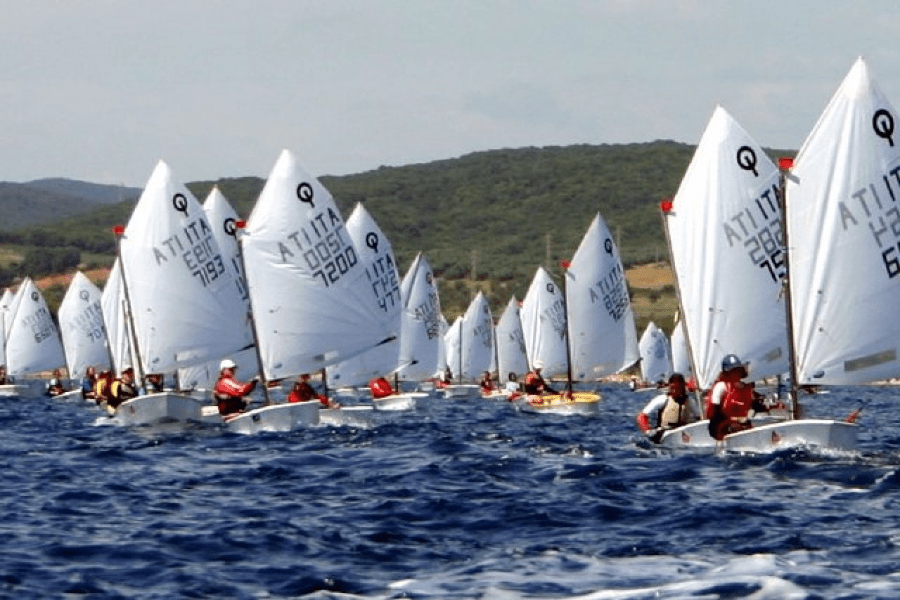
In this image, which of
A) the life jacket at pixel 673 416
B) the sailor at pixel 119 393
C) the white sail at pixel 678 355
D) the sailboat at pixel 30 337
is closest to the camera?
the life jacket at pixel 673 416

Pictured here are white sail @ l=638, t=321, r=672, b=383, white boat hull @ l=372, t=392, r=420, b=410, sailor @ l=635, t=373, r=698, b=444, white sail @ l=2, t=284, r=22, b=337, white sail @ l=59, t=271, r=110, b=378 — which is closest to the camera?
sailor @ l=635, t=373, r=698, b=444

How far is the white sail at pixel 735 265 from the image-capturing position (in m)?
31.6

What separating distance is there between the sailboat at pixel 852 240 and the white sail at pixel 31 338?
A: 2274 inches

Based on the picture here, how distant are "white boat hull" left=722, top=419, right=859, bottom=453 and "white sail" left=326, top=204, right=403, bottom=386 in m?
14.9

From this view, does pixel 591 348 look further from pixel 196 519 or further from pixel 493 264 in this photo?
pixel 493 264

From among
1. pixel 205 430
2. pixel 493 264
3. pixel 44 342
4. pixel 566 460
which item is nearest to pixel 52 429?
pixel 205 430

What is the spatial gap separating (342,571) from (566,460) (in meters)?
→ 12.0

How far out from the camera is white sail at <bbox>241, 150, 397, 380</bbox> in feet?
127

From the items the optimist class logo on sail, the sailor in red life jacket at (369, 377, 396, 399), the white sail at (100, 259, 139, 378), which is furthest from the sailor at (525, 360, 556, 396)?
the white sail at (100, 259, 139, 378)

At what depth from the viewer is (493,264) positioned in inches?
6860

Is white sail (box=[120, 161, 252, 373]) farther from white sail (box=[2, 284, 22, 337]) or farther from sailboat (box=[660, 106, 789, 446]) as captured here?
white sail (box=[2, 284, 22, 337])

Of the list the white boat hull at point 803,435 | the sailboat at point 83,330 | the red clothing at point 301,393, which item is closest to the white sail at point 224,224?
the red clothing at point 301,393

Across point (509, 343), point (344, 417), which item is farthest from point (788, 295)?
point (509, 343)

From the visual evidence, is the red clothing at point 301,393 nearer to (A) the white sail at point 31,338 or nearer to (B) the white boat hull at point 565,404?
(B) the white boat hull at point 565,404
